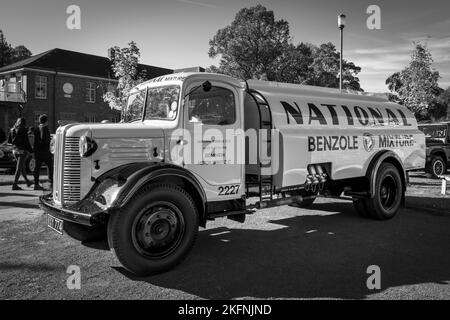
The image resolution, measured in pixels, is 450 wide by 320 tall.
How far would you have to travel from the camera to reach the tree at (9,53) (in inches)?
2237

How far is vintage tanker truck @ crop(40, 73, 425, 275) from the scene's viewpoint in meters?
4.48

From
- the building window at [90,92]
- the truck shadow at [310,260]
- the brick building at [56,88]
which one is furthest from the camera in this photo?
the building window at [90,92]

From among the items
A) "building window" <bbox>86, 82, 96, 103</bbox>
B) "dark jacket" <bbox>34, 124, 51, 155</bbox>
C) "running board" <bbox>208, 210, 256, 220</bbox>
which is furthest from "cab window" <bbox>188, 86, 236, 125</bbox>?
"building window" <bbox>86, 82, 96, 103</bbox>

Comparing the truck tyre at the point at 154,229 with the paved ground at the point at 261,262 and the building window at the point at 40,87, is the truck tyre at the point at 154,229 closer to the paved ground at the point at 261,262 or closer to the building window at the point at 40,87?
the paved ground at the point at 261,262

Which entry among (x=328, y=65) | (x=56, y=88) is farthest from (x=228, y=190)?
(x=328, y=65)

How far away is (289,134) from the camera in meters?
6.07

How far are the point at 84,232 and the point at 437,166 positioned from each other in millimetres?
13563

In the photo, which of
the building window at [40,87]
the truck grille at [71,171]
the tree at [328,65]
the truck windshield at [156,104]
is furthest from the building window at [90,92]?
the truck grille at [71,171]

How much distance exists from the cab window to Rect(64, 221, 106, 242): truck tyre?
188 cm

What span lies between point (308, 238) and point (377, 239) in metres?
1.06

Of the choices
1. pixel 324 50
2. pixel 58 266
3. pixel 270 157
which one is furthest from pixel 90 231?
pixel 324 50

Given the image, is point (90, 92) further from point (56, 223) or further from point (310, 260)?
point (310, 260)

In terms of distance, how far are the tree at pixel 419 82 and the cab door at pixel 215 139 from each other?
15.9 metres

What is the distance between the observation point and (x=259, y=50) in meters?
31.2
